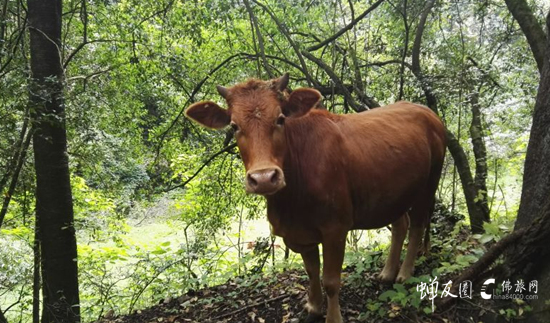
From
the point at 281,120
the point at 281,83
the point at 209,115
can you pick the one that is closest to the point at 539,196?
the point at 281,120

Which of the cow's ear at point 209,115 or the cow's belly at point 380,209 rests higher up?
the cow's ear at point 209,115

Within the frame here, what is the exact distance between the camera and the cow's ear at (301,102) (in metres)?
3.20

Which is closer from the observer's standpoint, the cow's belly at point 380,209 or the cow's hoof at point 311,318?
the cow's belly at point 380,209

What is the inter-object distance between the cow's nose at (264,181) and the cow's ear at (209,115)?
858 mm

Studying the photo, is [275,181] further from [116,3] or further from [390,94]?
[116,3]

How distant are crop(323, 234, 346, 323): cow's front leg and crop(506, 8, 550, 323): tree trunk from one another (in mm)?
1215

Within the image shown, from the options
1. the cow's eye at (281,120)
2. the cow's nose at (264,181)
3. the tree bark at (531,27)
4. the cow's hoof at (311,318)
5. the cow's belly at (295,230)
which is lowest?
the cow's hoof at (311,318)

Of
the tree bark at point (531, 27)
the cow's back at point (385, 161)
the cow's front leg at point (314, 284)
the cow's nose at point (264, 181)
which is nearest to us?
the cow's nose at point (264, 181)

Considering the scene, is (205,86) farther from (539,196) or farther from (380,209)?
(539,196)

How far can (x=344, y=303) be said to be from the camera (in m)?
3.99

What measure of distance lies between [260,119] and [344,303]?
217 centimetres

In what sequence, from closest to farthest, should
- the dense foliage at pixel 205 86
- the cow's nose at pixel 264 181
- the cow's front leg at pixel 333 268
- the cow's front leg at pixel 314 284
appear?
the cow's nose at pixel 264 181, the cow's front leg at pixel 333 268, the cow's front leg at pixel 314 284, the dense foliage at pixel 205 86

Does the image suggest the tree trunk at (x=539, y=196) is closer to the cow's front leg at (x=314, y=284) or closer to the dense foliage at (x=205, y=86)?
the cow's front leg at (x=314, y=284)

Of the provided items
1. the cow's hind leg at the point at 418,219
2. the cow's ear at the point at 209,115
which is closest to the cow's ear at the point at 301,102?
the cow's ear at the point at 209,115
